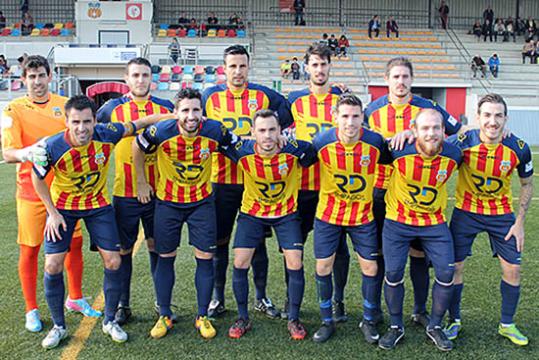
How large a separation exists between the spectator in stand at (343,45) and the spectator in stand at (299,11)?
3.18 m

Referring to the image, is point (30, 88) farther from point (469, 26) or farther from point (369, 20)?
point (469, 26)

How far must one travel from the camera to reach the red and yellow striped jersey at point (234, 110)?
165 inches

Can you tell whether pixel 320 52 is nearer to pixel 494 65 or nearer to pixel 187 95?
pixel 187 95

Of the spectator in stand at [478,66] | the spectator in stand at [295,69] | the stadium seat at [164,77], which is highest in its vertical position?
the spectator in stand at [478,66]

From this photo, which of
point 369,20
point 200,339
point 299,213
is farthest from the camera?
point 369,20

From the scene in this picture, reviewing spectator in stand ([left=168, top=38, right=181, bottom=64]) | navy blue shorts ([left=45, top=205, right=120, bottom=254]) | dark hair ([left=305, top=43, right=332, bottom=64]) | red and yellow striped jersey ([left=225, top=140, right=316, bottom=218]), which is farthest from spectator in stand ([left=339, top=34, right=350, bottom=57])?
navy blue shorts ([left=45, top=205, right=120, bottom=254])

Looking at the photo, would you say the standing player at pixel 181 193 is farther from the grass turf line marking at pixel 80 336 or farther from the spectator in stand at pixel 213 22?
the spectator in stand at pixel 213 22

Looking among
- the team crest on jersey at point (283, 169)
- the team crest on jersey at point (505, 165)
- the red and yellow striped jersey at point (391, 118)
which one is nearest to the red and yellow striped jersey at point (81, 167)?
the team crest on jersey at point (283, 169)

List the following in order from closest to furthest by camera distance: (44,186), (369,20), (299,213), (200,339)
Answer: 1. (44,186)
2. (200,339)
3. (299,213)
4. (369,20)

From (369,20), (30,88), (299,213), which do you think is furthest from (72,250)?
(369,20)

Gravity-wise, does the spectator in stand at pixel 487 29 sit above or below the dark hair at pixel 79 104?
above

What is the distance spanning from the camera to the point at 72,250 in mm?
4234

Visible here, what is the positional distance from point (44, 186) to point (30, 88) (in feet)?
2.60

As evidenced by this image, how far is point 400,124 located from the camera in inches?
156
